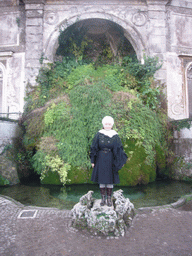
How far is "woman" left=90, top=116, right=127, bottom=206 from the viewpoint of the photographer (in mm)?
3574

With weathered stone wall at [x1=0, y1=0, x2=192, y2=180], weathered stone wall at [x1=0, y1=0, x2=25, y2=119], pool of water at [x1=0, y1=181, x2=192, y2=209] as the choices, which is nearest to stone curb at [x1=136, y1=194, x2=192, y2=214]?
pool of water at [x1=0, y1=181, x2=192, y2=209]

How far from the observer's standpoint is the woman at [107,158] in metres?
3.57

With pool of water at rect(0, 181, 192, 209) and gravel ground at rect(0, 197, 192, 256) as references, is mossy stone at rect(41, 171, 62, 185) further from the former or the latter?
gravel ground at rect(0, 197, 192, 256)

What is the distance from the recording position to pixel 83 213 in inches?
135

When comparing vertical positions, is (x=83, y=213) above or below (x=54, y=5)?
below

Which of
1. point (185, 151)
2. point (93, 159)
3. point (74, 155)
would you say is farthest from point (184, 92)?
point (93, 159)

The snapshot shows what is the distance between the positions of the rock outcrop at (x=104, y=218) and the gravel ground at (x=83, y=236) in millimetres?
112

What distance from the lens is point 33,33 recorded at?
33.1 feet

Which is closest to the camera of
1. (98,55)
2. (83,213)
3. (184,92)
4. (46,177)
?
(83,213)

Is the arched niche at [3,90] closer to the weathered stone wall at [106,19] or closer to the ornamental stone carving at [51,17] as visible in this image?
the weathered stone wall at [106,19]

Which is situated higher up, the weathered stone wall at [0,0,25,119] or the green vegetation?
the weathered stone wall at [0,0,25,119]

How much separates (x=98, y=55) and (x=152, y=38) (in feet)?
11.9

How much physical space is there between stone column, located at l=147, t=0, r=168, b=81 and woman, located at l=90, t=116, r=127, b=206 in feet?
25.3

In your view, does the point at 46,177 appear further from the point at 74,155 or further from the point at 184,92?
the point at 184,92
